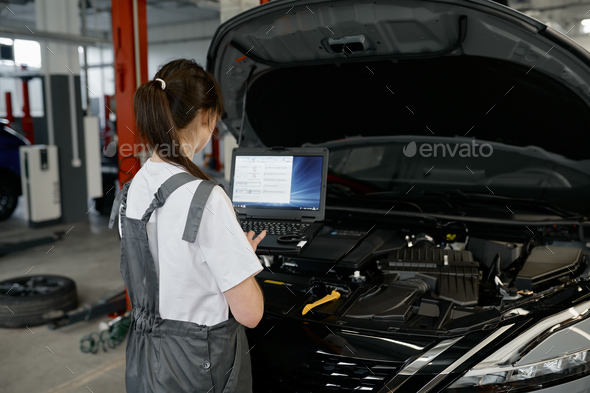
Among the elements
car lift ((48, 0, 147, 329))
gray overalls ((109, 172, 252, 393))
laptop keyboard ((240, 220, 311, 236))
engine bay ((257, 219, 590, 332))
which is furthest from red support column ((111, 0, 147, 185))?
gray overalls ((109, 172, 252, 393))

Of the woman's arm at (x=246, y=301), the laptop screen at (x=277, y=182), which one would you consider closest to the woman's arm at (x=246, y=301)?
the woman's arm at (x=246, y=301)

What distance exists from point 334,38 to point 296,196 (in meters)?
0.58

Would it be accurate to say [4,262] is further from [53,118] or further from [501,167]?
[501,167]

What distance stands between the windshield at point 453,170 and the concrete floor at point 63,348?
1.55 m

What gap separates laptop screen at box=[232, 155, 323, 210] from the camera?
1727mm

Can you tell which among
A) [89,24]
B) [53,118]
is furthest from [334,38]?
[89,24]

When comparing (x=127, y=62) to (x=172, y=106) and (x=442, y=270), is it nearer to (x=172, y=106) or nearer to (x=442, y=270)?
(x=172, y=106)

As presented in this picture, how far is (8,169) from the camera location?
19.9 ft

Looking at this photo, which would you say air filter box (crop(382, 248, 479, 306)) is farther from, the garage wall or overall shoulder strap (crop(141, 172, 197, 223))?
the garage wall

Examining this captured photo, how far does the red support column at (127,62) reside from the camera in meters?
2.72

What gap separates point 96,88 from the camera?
16078 mm

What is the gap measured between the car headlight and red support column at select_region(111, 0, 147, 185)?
2.20 metres

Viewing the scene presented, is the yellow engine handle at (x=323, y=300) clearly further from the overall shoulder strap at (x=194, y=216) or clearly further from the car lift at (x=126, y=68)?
the car lift at (x=126, y=68)

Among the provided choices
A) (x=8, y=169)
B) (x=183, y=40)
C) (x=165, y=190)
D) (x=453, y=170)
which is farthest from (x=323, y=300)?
(x=183, y=40)
